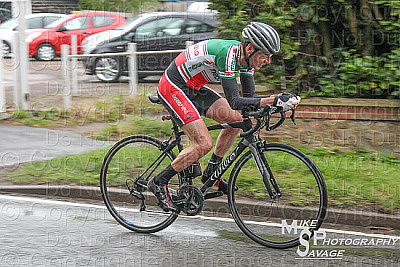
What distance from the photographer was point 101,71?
47.0ft

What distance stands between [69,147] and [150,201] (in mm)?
3492

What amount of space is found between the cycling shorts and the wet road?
1.06 metres

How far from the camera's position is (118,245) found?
5203mm

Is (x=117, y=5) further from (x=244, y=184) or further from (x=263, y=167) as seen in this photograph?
(x=263, y=167)

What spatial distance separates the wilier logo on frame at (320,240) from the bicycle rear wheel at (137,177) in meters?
1.14

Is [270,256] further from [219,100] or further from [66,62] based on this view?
[66,62]

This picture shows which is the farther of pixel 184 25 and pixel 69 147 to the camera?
pixel 184 25

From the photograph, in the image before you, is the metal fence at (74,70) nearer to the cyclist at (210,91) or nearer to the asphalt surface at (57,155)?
the asphalt surface at (57,155)

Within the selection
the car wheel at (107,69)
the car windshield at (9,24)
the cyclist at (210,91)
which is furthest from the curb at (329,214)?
the car windshield at (9,24)

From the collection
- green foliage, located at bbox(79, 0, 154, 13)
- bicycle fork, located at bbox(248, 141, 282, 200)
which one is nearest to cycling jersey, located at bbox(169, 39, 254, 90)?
bicycle fork, located at bbox(248, 141, 282, 200)

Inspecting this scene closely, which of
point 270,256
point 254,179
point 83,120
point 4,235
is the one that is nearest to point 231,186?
point 254,179

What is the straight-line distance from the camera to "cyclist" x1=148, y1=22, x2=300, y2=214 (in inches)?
189

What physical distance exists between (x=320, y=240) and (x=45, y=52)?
16459mm

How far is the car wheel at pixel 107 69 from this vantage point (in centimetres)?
1377
